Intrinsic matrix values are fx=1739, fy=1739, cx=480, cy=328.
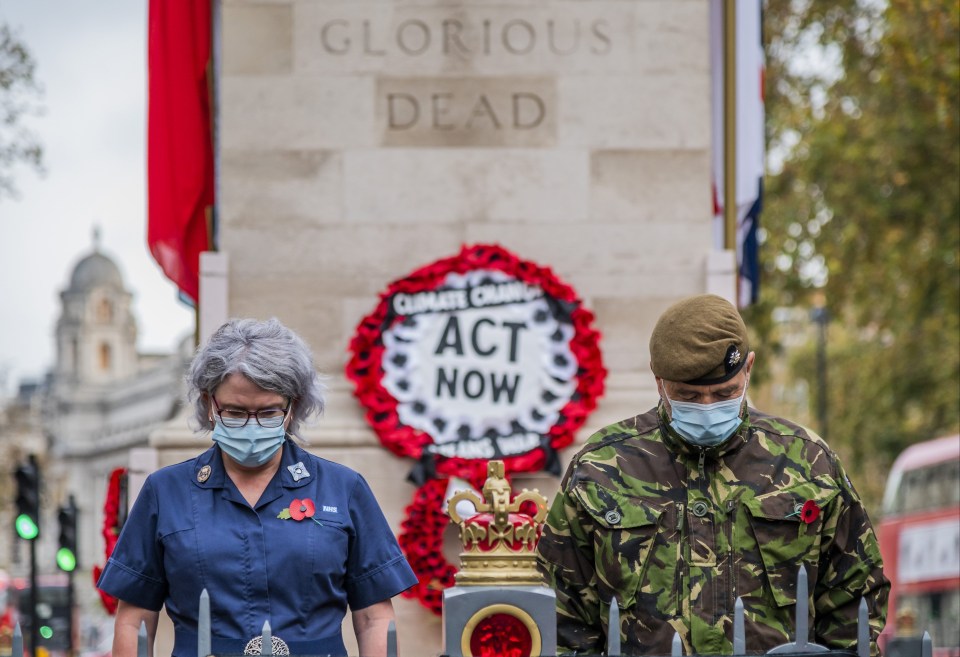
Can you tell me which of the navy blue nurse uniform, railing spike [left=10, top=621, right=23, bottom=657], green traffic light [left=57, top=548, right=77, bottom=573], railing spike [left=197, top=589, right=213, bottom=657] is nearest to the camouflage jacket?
the navy blue nurse uniform

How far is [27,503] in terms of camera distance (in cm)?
1544

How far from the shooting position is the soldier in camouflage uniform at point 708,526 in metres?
4.46

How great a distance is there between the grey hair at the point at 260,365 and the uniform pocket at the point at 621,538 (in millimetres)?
787

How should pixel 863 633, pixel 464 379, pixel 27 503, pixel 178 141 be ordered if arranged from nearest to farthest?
pixel 863 633 < pixel 464 379 < pixel 178 141 < pixel 27 503

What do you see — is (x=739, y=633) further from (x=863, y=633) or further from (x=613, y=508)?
(x=613, y=508)

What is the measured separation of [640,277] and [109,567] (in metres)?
5.52

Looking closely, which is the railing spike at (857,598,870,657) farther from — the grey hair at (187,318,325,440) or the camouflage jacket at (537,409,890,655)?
the grey hair at (187,318,325,440)

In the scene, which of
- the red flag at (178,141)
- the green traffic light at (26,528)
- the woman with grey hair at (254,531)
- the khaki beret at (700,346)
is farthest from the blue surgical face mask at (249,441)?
the green traffic light at (26,528)

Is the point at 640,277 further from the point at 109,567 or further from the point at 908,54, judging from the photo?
the point at 908,54

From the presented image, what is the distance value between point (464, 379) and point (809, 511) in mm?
5049

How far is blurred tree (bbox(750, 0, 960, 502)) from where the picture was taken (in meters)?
20.8

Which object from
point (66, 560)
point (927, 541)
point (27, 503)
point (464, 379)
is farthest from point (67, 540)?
point (927, 541)

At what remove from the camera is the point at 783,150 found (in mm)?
22469

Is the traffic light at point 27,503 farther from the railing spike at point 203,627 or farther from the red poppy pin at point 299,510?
the railing spike at point 203,627
